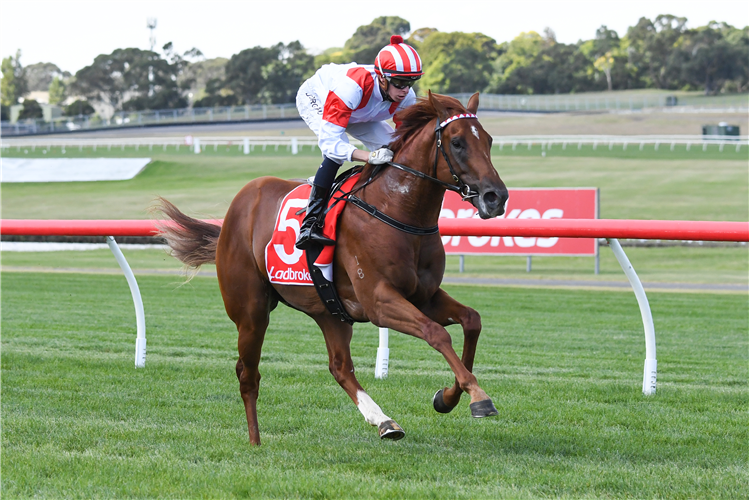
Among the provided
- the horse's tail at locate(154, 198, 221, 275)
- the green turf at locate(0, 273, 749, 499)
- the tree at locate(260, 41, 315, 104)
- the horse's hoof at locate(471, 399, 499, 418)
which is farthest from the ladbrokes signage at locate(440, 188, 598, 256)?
the tree at locate(260, 41, 315, 104)

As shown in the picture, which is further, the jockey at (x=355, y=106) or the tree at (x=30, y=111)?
the tree at (x=30, y=111)

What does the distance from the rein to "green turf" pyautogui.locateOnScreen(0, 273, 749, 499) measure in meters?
1.11

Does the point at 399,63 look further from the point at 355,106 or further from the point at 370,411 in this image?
the point at 370,411

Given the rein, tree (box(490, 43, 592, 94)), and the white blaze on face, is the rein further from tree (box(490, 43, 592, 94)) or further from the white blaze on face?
tree (box(490, 43, 592, 94))

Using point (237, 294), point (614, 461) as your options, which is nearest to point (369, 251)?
point (237, 294)

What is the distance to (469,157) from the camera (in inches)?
156

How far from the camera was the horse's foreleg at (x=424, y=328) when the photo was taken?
368 cm

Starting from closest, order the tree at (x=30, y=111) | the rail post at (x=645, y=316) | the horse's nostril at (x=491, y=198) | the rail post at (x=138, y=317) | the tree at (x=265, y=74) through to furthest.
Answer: the horse's nostril at (x=491, y=198) < the rail post at (x=645, y=316) < the rail post at (x=138, y=317) < the tree at (x=30, y=111) < the tree at (x=265, y=74)

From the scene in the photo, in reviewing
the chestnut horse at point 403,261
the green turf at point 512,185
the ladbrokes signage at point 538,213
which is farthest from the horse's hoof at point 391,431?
the green turf at point 512,185

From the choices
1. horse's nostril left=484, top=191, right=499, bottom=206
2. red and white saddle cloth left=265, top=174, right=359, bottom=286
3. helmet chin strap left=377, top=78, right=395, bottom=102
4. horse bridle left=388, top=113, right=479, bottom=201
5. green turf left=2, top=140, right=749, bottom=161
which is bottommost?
green turf left=2, top=140, right=749, bottom=161

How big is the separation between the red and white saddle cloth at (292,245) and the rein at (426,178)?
5.1 inches

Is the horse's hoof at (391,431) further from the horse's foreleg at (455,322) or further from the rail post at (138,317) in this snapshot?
the rail post at (138,317)

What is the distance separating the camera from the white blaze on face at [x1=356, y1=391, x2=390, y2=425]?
4.29m

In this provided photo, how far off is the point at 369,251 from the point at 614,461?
155cm
